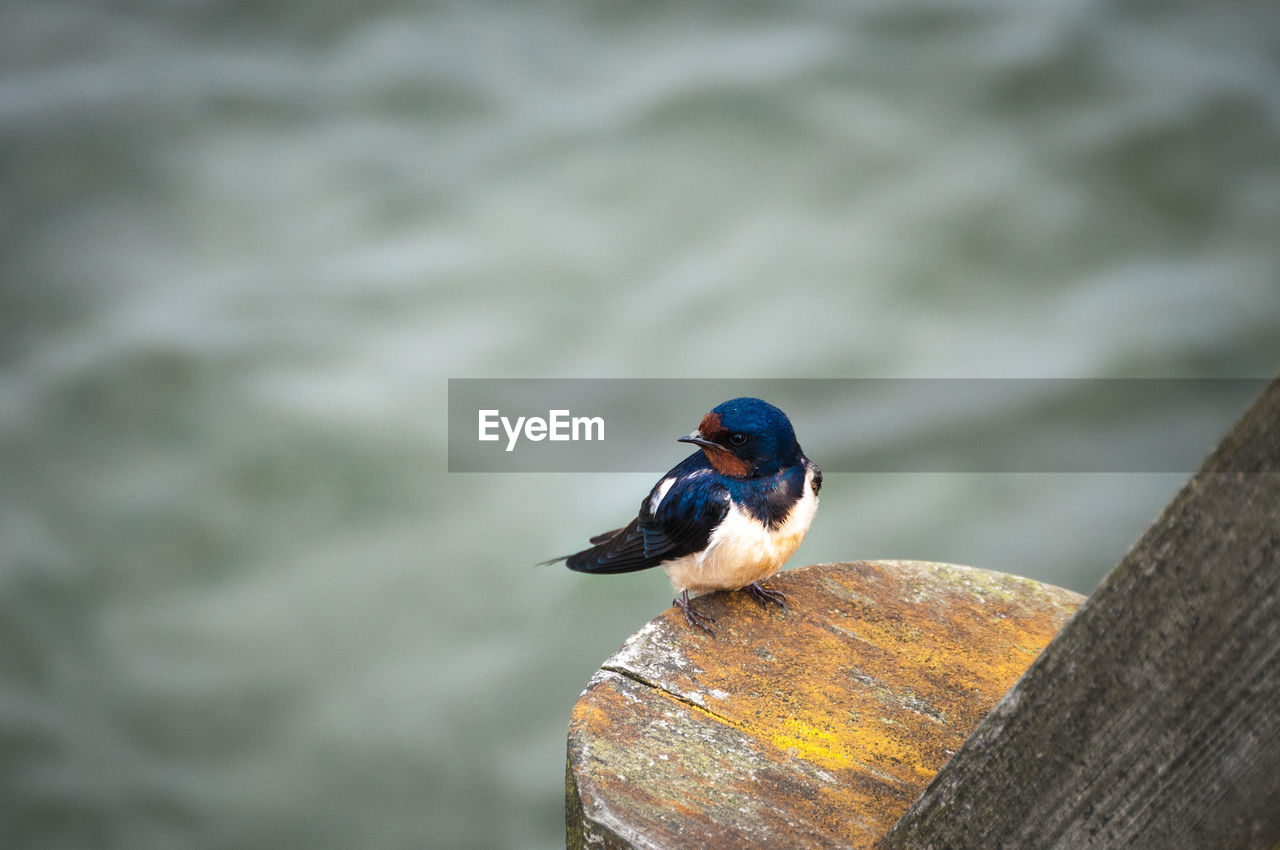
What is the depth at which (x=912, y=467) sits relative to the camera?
5449 millimetres

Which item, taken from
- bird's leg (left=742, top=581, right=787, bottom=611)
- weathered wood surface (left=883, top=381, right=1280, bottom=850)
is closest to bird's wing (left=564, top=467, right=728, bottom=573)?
bird's leg (left=742, top=581, right=787, bottom=611)

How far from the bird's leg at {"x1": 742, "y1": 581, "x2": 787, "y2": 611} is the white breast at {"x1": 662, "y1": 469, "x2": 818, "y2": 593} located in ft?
0.05

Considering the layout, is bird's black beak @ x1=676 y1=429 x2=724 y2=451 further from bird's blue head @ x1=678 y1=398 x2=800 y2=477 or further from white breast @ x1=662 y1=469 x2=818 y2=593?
white breast @ x1=662 y1=469 x2=818 y2=593

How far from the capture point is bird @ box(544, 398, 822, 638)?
7.25 ft

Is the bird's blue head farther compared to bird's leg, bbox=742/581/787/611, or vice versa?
the bird's blue head

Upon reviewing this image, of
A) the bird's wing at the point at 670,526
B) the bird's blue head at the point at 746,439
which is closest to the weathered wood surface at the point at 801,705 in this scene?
the bird's wing at the point at 670,526

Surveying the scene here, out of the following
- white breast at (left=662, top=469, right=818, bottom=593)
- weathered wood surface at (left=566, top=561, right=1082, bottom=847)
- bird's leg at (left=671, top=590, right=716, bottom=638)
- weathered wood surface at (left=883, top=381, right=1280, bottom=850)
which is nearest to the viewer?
weathered wood surface at (left=883, top=381, right=1280, bottom=850)

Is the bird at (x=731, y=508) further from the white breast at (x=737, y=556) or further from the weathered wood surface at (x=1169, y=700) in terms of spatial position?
the weathered wood surface at (x=1169, y=700)

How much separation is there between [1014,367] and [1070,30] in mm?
2212

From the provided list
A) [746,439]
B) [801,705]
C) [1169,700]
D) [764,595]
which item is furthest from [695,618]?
[1169,700]

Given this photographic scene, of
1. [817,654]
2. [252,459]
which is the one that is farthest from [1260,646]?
[252,459]

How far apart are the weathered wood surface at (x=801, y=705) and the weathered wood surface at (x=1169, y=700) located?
358 millimetres

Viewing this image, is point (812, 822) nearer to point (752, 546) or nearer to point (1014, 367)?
point (752, 546)

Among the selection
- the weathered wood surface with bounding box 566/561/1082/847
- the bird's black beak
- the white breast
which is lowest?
the weathered wood surface with bounding box 566/561/1082/847
